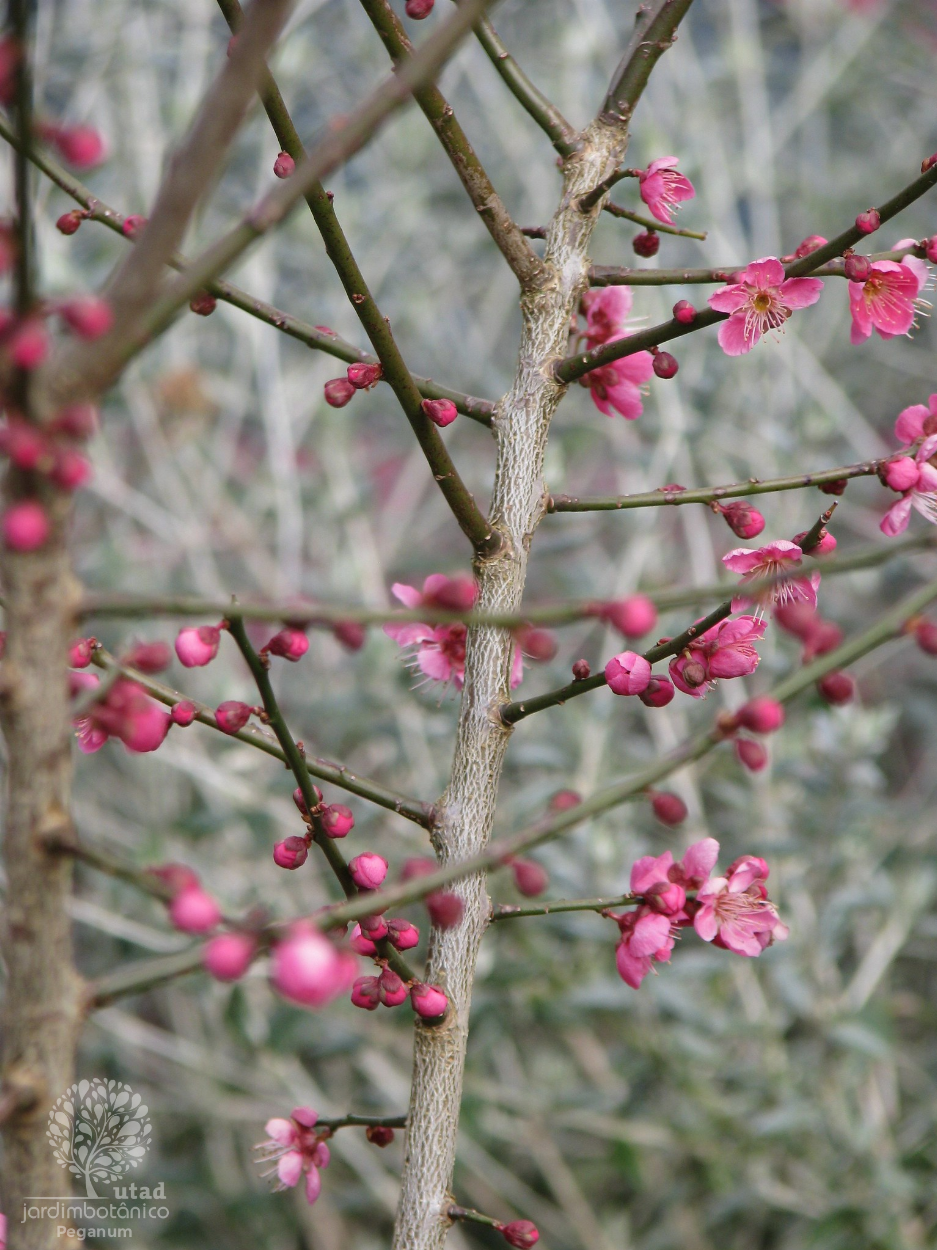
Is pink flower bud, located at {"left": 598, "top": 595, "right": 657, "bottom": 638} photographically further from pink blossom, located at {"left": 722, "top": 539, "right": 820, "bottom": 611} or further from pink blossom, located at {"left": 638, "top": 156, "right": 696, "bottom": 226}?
pink blossom, located at {"left": 638, "top": 156, "right": 696, "bottom": 226}

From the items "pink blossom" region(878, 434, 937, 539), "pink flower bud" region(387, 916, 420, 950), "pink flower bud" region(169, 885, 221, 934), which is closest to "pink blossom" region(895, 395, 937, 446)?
"pink blossom" region(878, 434, 937, 539)

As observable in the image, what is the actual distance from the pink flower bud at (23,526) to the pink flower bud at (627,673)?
1.16 feet

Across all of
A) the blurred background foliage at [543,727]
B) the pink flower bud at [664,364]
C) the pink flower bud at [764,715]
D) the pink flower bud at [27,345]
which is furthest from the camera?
the blurred background foliage at [543,727]

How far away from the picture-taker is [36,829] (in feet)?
1.51

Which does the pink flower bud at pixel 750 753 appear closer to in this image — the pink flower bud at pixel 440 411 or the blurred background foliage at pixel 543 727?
the pink flower bud at pixel 440 411

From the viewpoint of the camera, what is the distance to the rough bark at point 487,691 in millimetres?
681

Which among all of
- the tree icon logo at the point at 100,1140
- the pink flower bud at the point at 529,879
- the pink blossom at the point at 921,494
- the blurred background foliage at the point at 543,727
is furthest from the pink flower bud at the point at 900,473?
the blurred background foliage at the point at 543,727

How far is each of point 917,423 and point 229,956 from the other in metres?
0.57

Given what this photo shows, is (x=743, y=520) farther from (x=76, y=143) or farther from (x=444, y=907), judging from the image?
(x=76, y=143)

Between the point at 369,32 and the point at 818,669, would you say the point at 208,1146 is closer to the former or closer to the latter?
the point at 818,669

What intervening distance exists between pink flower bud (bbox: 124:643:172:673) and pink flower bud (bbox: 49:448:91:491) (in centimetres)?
12

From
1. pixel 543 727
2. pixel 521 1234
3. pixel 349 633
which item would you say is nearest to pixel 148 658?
pixel 349 633

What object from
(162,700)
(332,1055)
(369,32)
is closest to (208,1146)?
(332,1055)

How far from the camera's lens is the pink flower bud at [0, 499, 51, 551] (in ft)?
1.39
